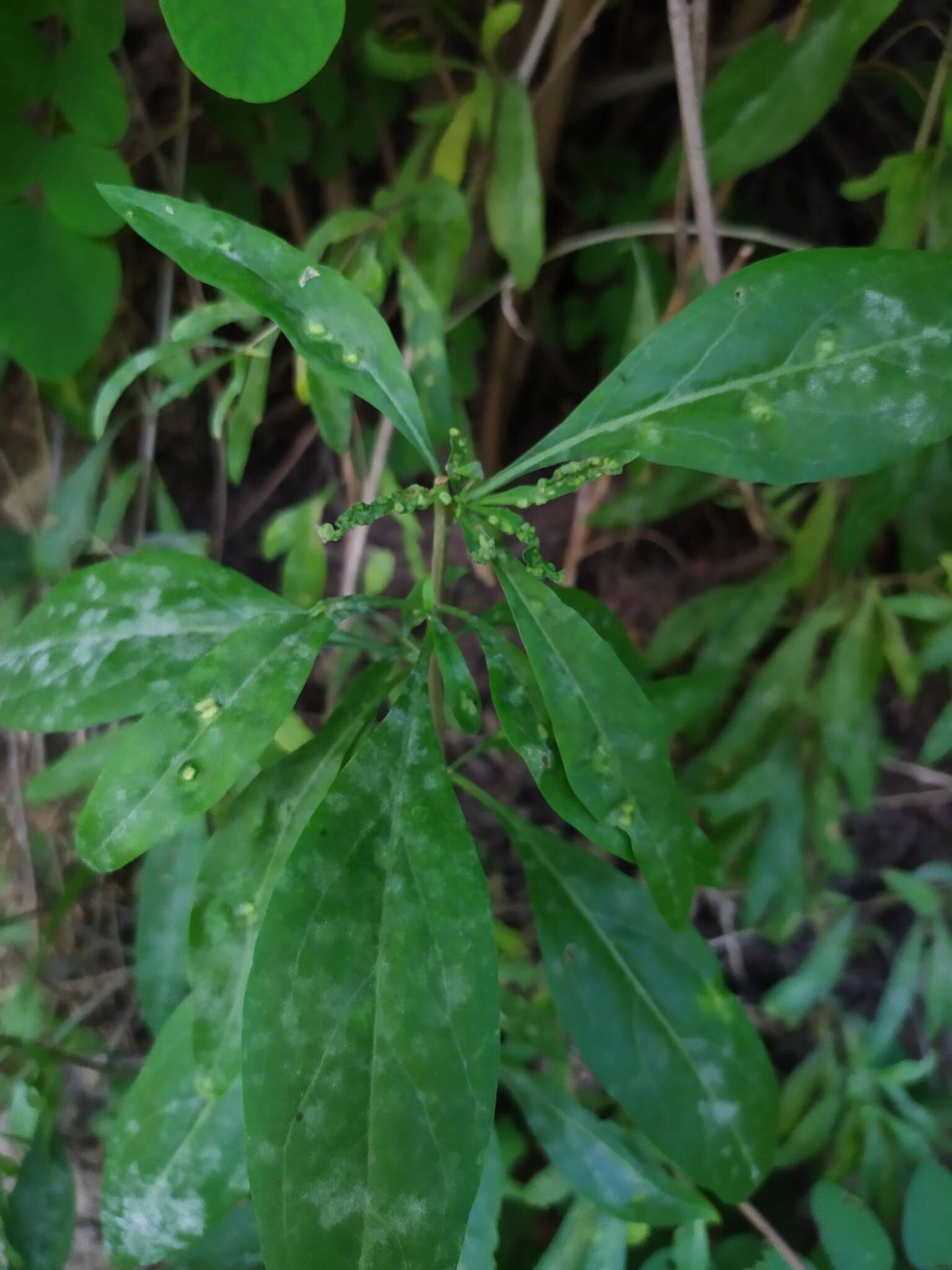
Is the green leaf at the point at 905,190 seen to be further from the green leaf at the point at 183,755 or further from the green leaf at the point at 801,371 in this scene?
the green leaf at the point at 183,755

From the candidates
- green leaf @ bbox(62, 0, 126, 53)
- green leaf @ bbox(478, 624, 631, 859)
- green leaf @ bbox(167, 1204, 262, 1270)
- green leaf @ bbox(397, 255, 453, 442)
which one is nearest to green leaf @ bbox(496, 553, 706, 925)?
green leaf @ bbox(478, 624, 631, 859)

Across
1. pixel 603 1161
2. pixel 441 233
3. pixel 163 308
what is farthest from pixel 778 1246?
pixel 163 308

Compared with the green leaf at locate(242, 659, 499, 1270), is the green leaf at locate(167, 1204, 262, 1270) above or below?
below

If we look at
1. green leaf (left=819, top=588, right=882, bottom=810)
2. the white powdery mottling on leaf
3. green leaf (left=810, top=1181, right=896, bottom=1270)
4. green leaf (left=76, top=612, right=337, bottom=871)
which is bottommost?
green leaf (left=810, top=1181, right=896, bottom=1270)

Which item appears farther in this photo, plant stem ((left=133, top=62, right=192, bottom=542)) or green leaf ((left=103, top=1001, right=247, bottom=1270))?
plant stem ((left=133, top=62, right=192, bottom=542))

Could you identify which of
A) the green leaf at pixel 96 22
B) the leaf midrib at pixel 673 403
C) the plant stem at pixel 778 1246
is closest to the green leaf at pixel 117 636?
the leaf midrib at pixel 673 403

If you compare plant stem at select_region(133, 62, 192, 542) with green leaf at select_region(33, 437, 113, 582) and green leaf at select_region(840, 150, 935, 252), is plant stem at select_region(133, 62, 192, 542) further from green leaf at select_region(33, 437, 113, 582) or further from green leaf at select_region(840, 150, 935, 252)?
green leaf at select_region(840, 150, 935, 252)

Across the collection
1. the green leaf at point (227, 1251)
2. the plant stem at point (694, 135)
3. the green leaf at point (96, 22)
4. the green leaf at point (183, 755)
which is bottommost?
the green leaf at point (227, 1251)
